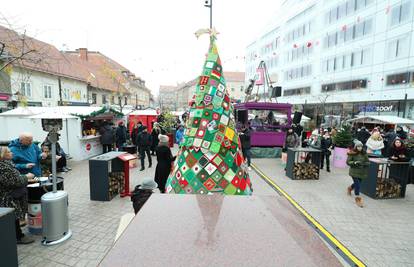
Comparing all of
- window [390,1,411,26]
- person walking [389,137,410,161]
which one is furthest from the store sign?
person walking [389,137,410,161]

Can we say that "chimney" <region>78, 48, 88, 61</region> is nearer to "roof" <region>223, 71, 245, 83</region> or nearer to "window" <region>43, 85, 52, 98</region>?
"window" <region>43, 85, 52, 98</region>

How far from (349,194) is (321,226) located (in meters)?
2.74

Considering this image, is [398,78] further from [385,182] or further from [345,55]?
[385,182]

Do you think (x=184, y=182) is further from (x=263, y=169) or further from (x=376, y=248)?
(x=263, y=169)

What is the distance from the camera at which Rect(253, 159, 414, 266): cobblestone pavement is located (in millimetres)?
4277

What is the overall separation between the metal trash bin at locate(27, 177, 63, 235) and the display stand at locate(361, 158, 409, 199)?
836 centimetres

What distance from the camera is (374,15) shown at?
81.9 ft

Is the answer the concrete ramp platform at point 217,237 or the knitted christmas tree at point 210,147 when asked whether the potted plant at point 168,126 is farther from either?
the concrete ramp platform at point 217,237

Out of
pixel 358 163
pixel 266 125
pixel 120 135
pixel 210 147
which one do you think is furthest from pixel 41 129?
pixel 358 163

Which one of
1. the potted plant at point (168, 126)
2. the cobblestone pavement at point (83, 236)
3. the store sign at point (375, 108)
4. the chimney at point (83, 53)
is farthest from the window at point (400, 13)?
the chimney at point (83, 53)

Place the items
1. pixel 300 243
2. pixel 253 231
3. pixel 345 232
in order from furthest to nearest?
pixel 345 232
pixel 253 231
pixel 300 243

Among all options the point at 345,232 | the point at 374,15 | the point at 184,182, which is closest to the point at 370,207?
the point at 345,232

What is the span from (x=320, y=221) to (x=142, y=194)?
13.7ft

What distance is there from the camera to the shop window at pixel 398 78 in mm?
21656
